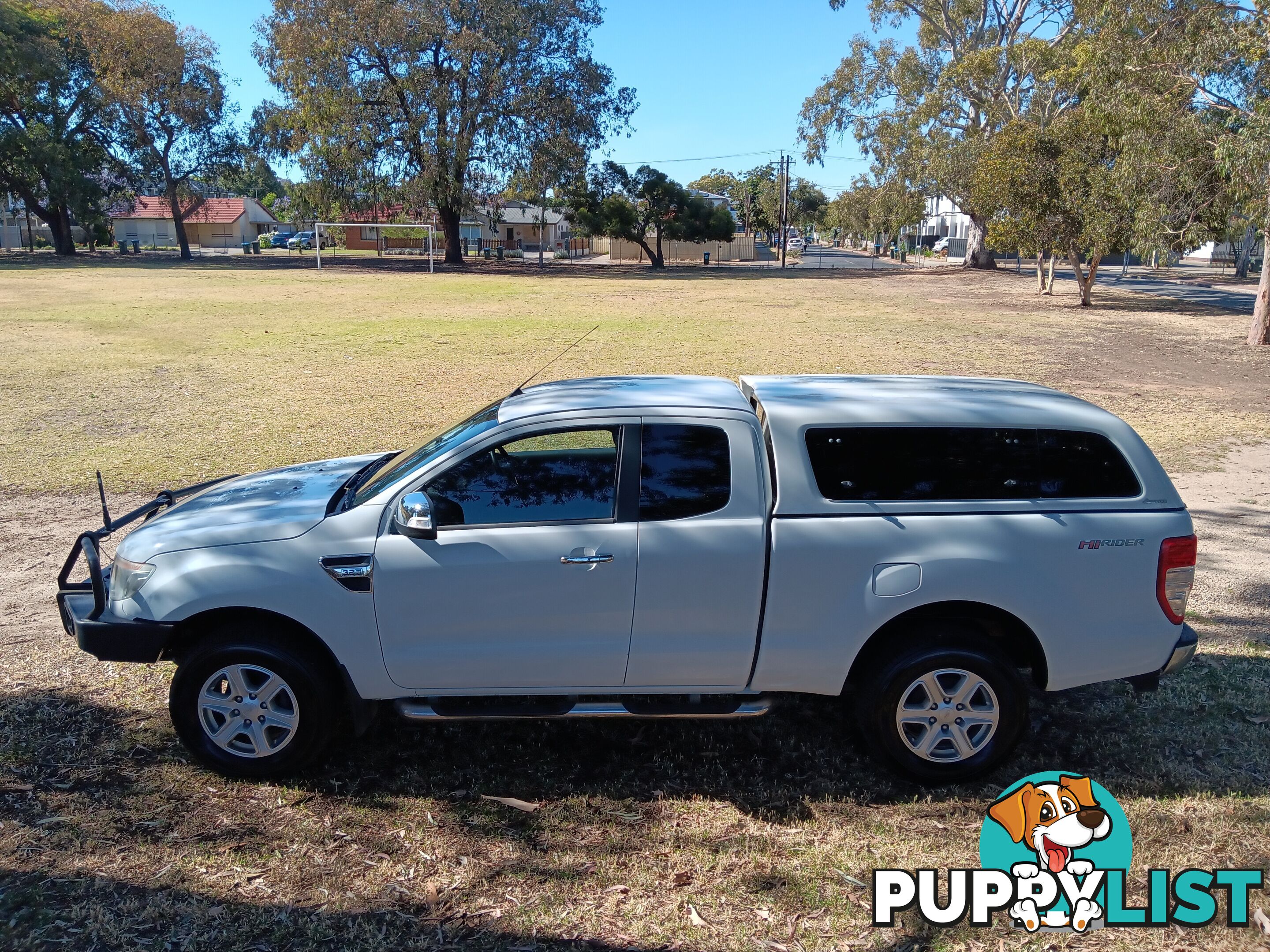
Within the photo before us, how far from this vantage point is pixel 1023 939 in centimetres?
337

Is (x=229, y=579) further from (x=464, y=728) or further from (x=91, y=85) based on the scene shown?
(x=91, y=85)

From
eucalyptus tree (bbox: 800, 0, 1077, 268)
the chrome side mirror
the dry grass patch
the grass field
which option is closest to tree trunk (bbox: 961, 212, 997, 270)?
eucalyptus tree (bbox: 800, 0, 1077, 268)

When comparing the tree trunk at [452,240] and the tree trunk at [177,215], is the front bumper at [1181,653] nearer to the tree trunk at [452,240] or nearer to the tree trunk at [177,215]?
the tree trunk at [452,240]

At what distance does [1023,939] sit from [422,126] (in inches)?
2121

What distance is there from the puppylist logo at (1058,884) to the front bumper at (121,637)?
122 inches

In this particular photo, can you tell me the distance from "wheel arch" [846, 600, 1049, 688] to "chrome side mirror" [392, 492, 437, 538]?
6.20 feet

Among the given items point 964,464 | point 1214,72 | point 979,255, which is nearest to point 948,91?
point 979,255

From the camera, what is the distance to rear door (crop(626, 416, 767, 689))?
400cm

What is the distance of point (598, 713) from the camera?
409 centimetres

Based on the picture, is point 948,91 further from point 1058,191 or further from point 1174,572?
point 1174,572

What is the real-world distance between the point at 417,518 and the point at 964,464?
2358 mm

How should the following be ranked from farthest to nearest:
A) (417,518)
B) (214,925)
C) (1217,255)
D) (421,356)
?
(1217,255)
(421,356)
(417,518)
(214,925)

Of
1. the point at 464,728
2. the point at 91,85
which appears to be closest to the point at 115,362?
the point at 464,728

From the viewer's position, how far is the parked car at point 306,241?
267ft
